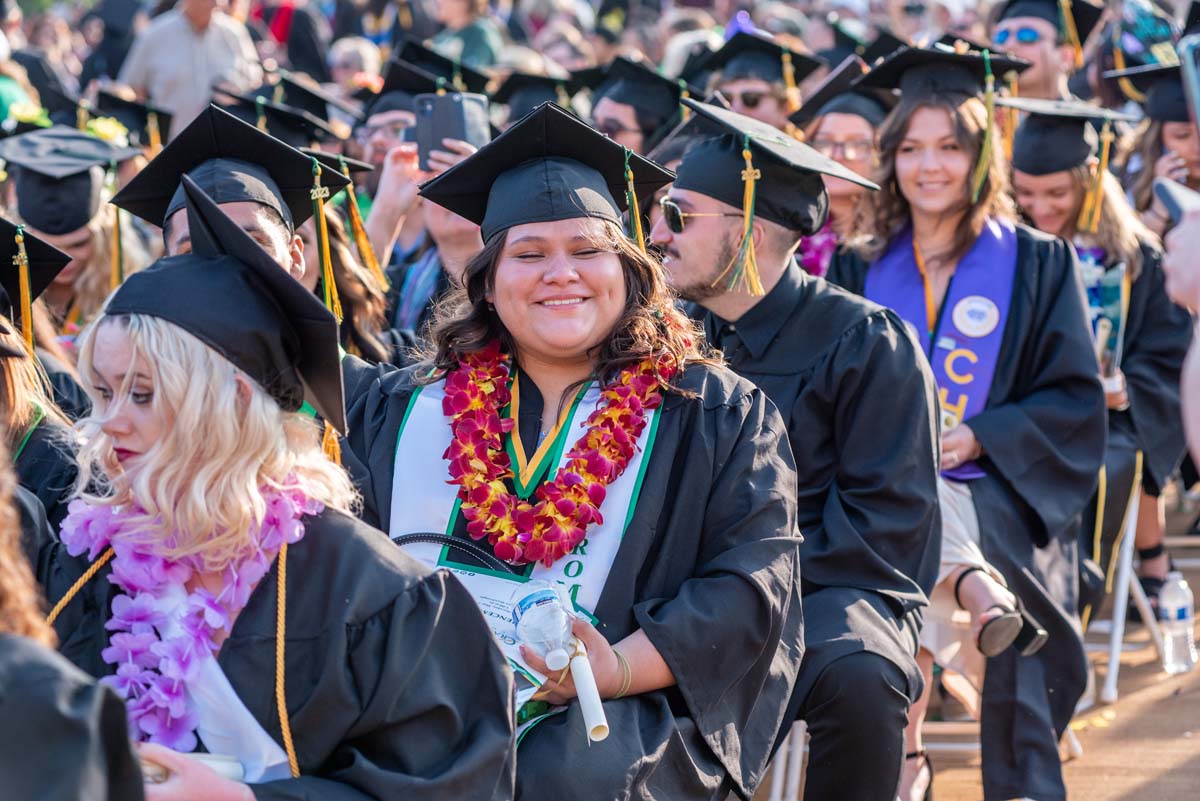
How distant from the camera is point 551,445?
12.2 feet

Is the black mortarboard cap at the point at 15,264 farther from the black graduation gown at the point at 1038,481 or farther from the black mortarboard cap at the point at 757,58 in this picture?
the black mortarboard cap at the point at 757,58

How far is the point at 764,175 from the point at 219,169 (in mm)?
1582

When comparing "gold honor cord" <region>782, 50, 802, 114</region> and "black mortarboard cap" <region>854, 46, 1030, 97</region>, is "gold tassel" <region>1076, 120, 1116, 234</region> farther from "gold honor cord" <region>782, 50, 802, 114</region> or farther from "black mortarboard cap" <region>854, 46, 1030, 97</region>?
"gold honor cord" <region>782, 50, 802, 114</region>

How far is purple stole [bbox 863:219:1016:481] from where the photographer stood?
517 centimetres

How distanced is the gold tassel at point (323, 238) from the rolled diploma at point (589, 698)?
1431mm

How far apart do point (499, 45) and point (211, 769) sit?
8509 millimetres

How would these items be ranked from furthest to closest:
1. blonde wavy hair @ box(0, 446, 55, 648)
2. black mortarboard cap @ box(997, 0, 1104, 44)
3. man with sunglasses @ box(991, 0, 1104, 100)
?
1. black mortarboard cap @ box(997, 0, 1104, 44)
2. man with sunglasses @ box(991, 0, 1104, 100)
3. blonde wavy hair @ box(0, 446, 55, 648)

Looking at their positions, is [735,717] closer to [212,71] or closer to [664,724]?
[664,724]

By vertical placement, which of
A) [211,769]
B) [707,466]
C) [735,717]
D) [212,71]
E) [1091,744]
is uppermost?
[212,71]

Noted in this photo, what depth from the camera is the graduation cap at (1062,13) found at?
26.0ft

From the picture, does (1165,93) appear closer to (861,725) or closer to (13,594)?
(861,725)

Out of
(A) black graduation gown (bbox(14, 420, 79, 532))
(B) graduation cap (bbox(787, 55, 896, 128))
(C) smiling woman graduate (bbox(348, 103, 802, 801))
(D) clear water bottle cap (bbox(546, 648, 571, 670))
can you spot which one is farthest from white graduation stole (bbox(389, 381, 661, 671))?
(B) graduation cap (bbox(787, 55, 896, 128))

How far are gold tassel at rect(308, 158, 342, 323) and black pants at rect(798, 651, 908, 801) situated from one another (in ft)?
5.42

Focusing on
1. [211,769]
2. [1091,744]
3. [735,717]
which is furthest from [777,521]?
[1091,744]
